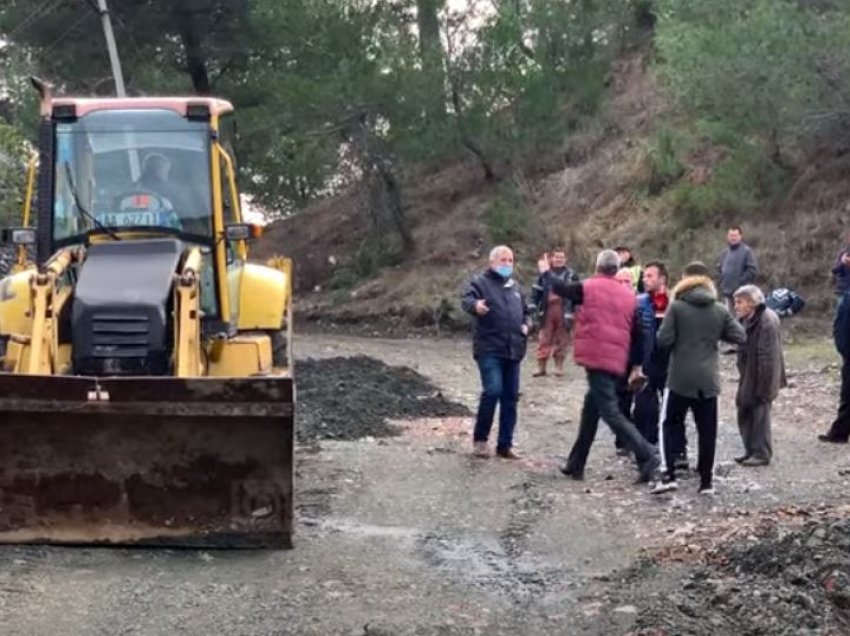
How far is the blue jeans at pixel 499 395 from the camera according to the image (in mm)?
12016

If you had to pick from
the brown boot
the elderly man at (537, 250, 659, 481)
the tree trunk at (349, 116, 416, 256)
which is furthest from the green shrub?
the elderly man at (537, 250, 659, 481)

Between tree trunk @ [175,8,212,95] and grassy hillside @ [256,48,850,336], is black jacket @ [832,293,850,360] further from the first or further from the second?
tree trunk @ [175,8,212,95]

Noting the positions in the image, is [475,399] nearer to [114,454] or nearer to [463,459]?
[463,459]

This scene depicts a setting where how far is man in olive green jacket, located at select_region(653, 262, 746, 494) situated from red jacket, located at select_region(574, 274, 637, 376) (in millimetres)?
406

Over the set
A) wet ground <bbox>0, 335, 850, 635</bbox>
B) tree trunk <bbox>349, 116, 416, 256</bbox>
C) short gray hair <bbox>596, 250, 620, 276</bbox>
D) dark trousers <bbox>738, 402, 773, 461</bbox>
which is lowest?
wet ground <bbox>0, 335, 850, 635</bbox>

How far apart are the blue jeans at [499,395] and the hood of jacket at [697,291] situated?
183 cm

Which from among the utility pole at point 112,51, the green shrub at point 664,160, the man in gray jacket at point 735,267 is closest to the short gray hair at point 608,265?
the man in gray jacket at point 735,267

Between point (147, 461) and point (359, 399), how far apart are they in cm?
712

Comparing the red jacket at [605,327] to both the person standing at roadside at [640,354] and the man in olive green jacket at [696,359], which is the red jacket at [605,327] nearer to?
the person standing at roadside at [640,354]

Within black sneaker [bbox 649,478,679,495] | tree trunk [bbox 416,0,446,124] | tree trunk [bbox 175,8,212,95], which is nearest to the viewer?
black sneaker [bbox 649,478,679,495]

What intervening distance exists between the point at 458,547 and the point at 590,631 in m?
1.99

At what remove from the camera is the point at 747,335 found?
11.9 meters

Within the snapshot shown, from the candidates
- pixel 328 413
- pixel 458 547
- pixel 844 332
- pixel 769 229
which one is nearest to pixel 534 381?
pixel 328 413

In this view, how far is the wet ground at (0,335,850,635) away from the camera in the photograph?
23.1 ft
